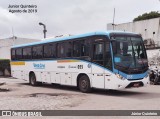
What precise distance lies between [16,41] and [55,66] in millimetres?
32890

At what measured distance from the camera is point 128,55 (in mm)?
15070

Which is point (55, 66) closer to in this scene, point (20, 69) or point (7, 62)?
point (20, 69)

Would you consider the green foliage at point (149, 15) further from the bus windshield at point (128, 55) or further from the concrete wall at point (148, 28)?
the bus windshield at point (128, 55)

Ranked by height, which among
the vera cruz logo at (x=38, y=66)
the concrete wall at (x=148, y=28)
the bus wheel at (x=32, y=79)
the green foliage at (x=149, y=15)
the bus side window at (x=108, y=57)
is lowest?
the bus wheel at (x=32, y=79)

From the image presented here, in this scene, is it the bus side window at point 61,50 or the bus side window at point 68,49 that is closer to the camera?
the bus side window at point 68,49

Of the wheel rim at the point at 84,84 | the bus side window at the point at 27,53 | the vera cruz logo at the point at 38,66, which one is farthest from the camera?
the bus side window at the point at 27,53

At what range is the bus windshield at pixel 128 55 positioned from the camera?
14820 mm

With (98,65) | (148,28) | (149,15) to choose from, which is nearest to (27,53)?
(98,65)

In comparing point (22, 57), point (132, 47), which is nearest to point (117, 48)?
point (132, 47)

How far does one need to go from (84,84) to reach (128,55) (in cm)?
307

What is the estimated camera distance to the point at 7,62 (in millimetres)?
40531

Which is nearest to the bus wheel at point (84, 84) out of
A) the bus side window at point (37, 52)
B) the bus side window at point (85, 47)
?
the bus side window at point (85, 47)

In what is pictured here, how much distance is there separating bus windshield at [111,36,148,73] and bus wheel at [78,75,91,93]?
91.7 inches

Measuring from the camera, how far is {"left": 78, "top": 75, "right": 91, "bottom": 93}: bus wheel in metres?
16.4
